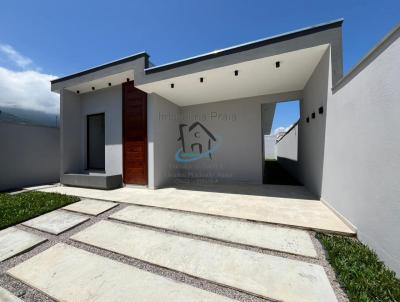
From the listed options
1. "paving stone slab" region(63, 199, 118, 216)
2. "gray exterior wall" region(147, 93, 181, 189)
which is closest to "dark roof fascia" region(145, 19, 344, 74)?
"gray exterior wall" region(147, 93, 181, 189)

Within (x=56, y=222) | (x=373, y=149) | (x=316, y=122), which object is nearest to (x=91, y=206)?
(x=56, y=222)

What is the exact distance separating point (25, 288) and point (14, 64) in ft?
27.9

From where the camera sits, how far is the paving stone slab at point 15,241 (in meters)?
2.21

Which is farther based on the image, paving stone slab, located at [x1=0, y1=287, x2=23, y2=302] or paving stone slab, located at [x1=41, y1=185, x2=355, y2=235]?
paving stone slab, located at [x1=41, y1=185, x2=355, y2=235]

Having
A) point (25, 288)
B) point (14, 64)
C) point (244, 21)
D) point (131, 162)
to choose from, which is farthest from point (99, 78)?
point (25, 288)

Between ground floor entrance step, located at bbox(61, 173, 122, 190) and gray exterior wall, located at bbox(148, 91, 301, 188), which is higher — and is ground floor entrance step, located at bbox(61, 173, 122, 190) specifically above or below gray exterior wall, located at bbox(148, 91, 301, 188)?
below

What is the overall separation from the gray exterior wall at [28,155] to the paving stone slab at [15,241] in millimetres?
4687

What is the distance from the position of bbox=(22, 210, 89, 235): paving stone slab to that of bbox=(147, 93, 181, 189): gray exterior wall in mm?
2278

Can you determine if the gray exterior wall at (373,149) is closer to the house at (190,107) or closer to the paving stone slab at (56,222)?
the house at (190,107)

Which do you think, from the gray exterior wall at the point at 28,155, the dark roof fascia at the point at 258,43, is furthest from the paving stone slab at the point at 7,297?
the gray exterior wall at the point at 28,155

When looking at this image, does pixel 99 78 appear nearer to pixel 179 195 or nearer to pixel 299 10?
pixel 179 195

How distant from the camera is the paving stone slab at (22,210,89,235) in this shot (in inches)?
111

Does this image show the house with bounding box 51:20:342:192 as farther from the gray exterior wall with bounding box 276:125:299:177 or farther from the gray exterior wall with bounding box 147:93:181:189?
the gray exterior wall with bounding box 276:125:299:177

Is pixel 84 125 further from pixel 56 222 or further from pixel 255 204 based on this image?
pixel 255 204
